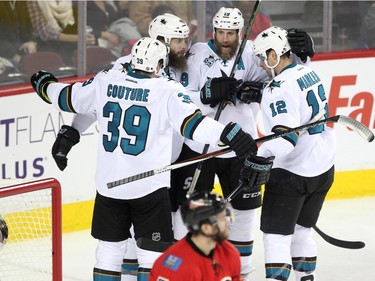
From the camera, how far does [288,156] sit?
4.91m

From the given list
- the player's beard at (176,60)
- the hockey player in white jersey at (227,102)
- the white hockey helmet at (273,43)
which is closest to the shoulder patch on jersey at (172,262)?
the white hockey helmet at (273,43)

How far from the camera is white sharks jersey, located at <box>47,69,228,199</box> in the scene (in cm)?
446

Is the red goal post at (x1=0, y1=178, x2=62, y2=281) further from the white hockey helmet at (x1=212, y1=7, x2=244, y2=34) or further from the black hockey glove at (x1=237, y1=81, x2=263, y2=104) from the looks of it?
the white hockey helmet at (x1=212, y1=7, x2=244, y2=34)

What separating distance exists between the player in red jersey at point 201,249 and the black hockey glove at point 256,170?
1093mm

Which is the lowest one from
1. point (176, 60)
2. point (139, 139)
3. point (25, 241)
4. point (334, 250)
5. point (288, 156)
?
point (334, 250)

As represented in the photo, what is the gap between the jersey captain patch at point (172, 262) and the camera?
135 inches

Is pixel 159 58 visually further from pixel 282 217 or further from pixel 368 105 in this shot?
pixel 368 105

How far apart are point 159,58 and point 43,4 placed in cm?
213

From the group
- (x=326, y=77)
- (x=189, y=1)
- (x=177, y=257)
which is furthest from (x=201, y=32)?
(x=177, y=257)

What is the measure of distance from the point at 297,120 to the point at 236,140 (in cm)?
45

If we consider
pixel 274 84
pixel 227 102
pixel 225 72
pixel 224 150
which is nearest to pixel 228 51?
pixel 225 72

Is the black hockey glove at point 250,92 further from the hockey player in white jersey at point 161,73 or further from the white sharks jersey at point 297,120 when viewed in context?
the hockey player in white jersey at point 161,73

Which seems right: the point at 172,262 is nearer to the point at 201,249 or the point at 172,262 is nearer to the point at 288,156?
the point at 201,249

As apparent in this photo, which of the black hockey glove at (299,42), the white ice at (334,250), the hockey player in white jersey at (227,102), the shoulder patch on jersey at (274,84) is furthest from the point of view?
the white ice at (334,250)
